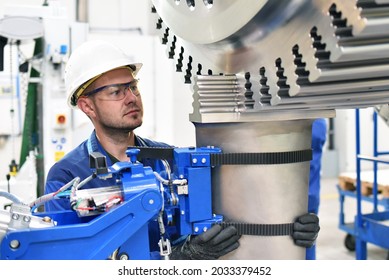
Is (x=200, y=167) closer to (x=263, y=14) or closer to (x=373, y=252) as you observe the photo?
(x=263, y=14)

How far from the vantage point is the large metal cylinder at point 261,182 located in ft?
2.81

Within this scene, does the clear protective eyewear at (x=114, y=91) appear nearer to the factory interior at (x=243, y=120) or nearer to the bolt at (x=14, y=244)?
the factory interior at (x=243, y=120)

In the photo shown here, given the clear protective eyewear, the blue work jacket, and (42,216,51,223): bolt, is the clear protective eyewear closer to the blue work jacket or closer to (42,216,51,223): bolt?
the blue work jacket

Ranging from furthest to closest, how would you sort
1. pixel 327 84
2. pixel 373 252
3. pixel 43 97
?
pixel 373 252 → pixel 43 97 → pixel 327 84

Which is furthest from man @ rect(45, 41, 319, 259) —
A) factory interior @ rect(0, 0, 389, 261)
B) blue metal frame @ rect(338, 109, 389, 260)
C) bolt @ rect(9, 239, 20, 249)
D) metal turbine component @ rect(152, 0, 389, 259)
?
blue metal frame @ rect(338, 109, 389, 260)

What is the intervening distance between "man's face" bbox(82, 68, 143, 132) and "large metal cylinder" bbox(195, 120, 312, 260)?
0.53 meters

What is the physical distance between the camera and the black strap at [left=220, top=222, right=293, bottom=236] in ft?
2.86

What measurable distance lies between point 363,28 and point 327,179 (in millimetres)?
5875

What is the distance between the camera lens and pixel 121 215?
0.79 meters

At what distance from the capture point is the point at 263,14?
2.37ft

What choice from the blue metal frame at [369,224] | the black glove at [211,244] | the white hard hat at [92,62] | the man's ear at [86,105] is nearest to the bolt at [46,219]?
the black glove at [211,244]

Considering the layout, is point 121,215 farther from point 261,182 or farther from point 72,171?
point 72,171

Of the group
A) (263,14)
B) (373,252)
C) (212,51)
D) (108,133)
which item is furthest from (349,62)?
(373,252)

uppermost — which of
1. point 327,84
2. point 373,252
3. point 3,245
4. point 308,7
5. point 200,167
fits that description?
point 308,7
